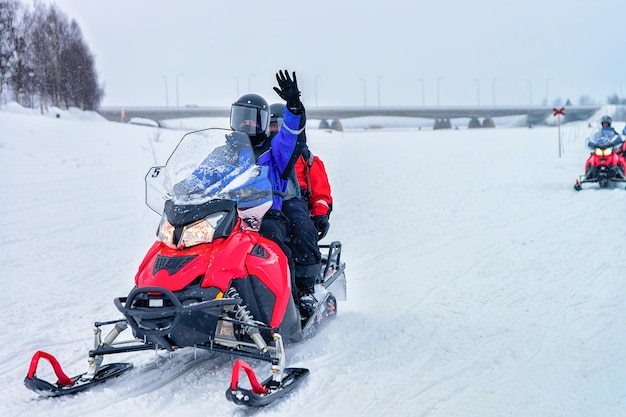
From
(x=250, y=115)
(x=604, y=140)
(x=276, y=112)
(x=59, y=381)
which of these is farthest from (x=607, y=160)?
(x=59, y=381)

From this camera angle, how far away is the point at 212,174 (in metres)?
3.87

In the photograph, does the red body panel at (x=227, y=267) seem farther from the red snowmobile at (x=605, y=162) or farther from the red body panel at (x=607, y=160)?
the red body panel at (x=607, y=160)

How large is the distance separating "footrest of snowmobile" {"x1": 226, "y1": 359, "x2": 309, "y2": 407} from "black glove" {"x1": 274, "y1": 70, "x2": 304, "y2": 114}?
169 cm

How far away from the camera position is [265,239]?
4.02 metres

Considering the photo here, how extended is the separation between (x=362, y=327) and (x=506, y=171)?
1396 cm

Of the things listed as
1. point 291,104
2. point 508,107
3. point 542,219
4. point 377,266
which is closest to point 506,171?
point 542,219

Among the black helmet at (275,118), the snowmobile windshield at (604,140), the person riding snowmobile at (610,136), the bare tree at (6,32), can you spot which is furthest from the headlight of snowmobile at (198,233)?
the bare tree at (6,32)

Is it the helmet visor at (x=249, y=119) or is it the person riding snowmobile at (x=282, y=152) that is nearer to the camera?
the person riding snowmobile at (x=282, y=152)

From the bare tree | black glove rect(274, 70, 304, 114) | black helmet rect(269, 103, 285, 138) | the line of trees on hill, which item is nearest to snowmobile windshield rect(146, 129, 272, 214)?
black glove rect(274, 70, 304, 114)

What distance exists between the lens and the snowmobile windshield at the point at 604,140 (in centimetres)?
1352

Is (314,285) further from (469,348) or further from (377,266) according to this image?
(377,266)

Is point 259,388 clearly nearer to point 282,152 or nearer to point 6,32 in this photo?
point 282,152

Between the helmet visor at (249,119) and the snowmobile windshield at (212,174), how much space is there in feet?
1.28

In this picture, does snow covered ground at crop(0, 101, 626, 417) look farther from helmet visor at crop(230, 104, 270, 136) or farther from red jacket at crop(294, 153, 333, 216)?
helmet visor at crop(230, 104, 270, 136)
